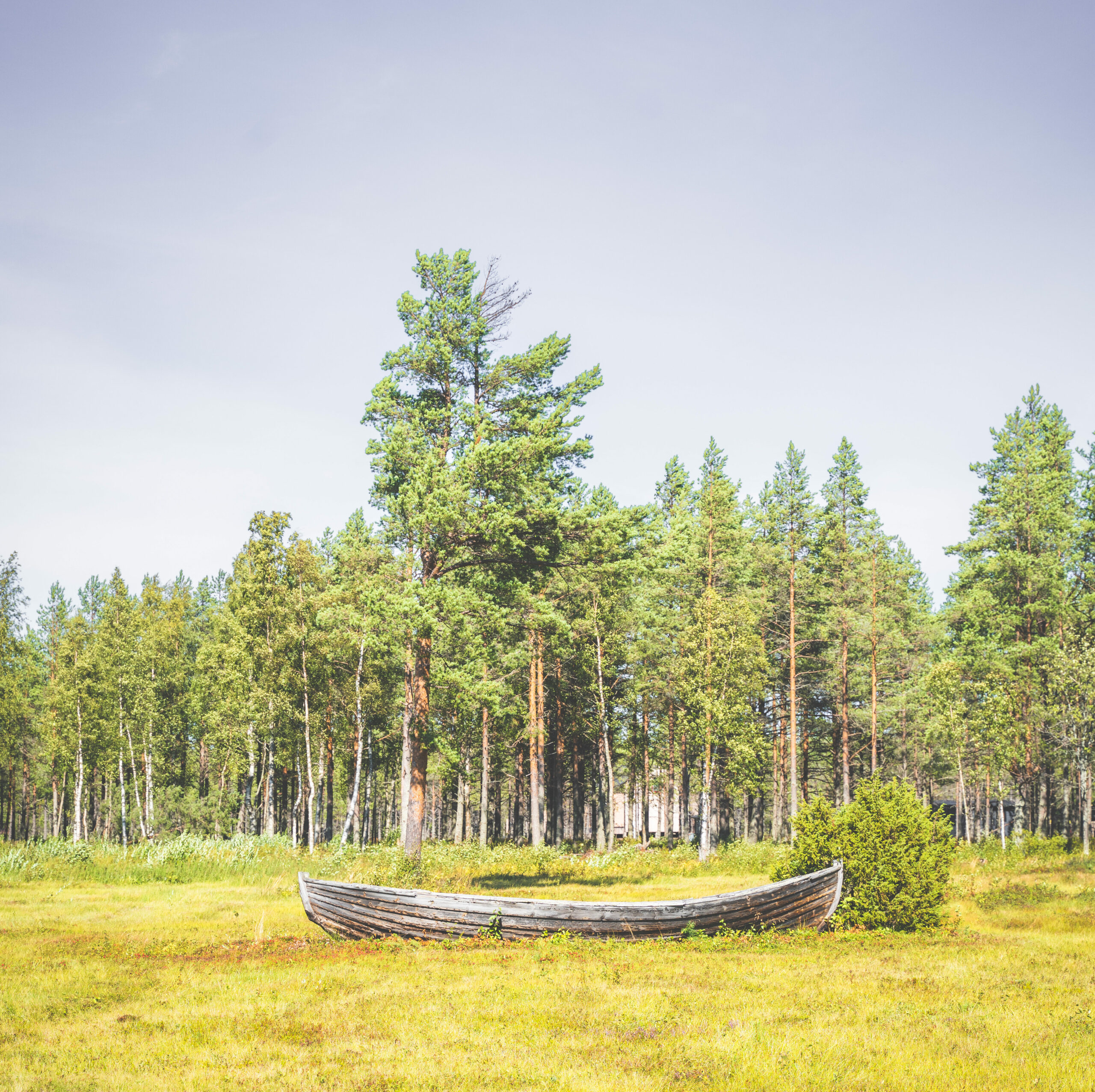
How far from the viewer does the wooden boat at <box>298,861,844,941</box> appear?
13406 millimetres

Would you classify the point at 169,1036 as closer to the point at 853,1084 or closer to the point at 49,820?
the point at 853,1084

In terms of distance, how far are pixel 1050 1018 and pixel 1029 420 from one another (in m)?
39.2

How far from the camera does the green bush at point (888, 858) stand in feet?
50.2

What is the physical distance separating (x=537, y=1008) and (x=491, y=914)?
4.28m

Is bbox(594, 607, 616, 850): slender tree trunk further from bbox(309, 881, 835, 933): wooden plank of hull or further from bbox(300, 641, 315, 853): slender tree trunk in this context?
bbox(309, 881, 835, 933): wooden plank of hull

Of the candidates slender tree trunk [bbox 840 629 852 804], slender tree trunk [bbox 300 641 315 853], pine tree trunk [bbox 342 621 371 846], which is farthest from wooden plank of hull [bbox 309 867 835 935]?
slender tree trunk [bbox 840 629 852 804]

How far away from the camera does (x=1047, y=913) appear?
1794cm

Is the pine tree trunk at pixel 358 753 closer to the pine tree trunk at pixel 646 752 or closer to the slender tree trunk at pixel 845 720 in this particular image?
the pine tree trunk at pixel 646 752

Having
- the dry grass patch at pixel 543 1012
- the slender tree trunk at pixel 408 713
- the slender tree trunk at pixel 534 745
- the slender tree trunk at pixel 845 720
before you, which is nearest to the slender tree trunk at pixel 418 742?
the slender tree trunk at pixel 408 713

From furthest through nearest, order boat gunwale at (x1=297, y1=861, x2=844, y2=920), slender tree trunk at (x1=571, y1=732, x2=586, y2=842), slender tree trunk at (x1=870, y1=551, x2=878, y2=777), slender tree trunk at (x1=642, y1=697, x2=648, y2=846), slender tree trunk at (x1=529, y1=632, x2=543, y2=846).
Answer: slender tree trunk at (x1=571, y1=732, x2=586, y2=842), slender tree trunk at (x1=642, y1=697, x2=648, y2=846), slender tree trunk at (x1=870, y1=551, x2=878, y2=777), slender tree trunk at (x1=529, y1=632, x2=543, y2=846), boat gunwale at (x1=297, y1=861, x2=844, y2=920)

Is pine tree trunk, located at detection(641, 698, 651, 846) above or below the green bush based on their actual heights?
below

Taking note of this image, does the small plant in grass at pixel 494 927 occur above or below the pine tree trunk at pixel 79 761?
above

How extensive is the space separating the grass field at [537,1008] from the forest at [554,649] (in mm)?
8239

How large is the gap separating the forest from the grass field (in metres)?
8.24
